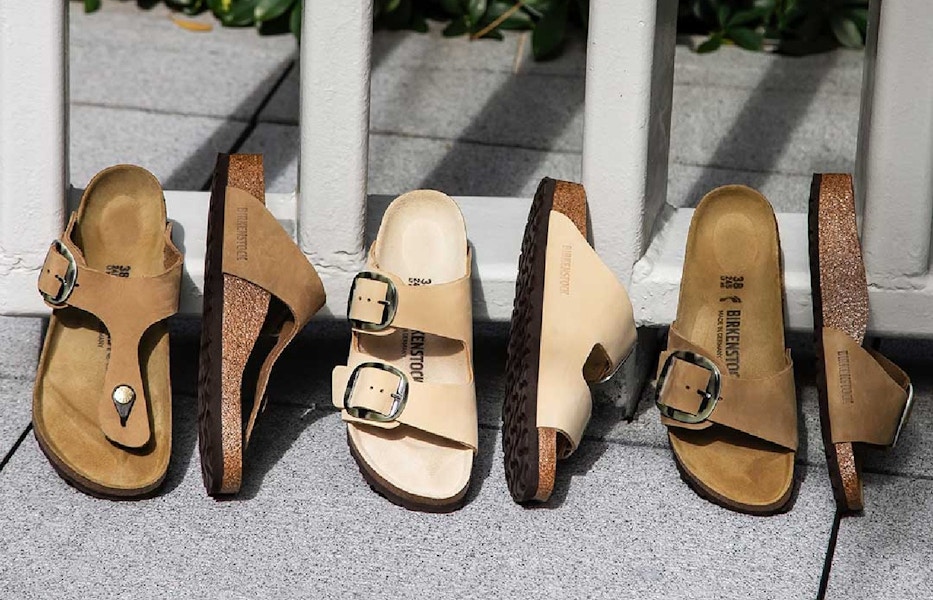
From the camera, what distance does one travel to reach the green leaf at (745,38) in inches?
127

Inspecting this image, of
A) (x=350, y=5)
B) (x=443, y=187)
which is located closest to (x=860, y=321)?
(x=350, y=5)

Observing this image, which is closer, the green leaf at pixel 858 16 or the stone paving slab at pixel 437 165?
the stone paving slab at pixel 437 165

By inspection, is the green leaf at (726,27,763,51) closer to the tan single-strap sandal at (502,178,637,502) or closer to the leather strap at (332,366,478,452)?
the tan single-strap sandal at (502,178,637,502)

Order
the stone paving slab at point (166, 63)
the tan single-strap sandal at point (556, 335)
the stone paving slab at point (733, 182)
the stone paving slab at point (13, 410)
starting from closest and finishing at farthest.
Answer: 1. the tan single-strap sandal at point (556, 335)
2. the stone paving slab at point (13, 410)
3. the stone paving slab at point (733, 182)
4. the stone paving slab at point (166, 63)

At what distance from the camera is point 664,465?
1.90m

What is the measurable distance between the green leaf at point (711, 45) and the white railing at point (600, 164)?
1266 millimetres

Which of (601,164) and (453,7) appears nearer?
(601,164)

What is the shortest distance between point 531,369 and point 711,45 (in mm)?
1662

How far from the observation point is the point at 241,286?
1.83 meters

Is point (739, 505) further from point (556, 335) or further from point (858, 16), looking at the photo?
point (858, 16)

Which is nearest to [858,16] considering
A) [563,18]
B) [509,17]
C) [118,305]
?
[563,18]

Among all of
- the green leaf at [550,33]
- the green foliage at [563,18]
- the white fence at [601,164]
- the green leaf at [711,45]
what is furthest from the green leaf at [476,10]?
the white fence at [601,164]

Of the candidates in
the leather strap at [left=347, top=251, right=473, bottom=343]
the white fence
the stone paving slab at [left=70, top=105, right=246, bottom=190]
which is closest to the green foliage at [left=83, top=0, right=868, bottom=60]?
the stone paving slab at [left=70, top=105, right=246, bottom=190]

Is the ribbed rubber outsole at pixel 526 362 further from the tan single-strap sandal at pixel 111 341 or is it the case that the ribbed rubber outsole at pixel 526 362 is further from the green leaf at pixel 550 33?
the green leaf at pixel 550 33
